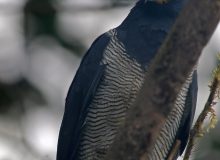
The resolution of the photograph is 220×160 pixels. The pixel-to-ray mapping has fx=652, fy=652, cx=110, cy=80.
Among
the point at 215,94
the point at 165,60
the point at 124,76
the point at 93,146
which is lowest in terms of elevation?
the point at 93,146

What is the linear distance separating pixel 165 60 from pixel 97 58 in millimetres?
2298

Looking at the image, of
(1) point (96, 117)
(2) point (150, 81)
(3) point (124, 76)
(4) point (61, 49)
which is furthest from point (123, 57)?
(2) point (150, 81)

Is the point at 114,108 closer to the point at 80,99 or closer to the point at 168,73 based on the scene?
the point at 80,99

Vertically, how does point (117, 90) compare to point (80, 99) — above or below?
above

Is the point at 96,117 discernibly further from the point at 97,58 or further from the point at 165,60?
the point at 165,60

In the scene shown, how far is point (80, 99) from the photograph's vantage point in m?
4.88

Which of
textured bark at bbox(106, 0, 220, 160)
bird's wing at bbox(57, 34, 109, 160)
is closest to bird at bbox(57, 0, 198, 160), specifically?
bird's wing at bbox(57, 34, 109, 160)

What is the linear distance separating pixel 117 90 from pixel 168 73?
204cm

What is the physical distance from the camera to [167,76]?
8.50 ft

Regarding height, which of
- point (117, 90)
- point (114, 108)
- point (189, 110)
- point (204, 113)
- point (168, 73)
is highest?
point (168, 73)

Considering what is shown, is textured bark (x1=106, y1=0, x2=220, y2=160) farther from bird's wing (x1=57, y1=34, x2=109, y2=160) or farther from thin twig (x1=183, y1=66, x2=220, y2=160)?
bird's wing (x1=57, y1=34, x2=109, y2=160)

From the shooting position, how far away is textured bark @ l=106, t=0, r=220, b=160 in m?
2.57

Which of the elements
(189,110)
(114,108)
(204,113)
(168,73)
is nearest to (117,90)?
(114,108)

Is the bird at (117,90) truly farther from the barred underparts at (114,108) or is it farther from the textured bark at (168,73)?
the textured bark at (168,73)
